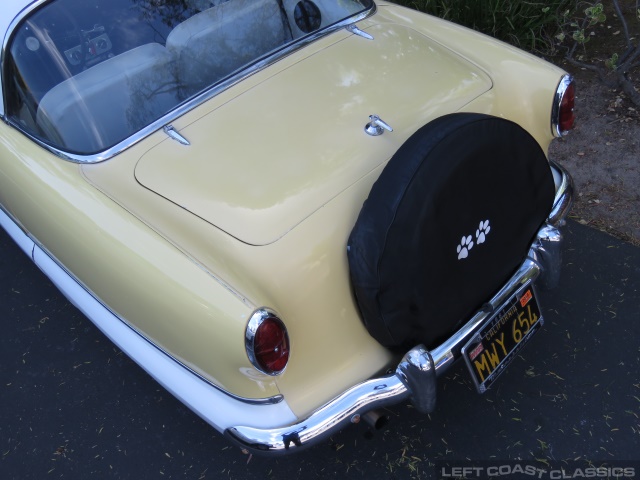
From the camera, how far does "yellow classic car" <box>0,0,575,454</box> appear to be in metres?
1.83

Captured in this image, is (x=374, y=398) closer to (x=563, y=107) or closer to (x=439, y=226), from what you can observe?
(x=439, y=226)

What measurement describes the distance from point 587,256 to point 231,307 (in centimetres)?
201

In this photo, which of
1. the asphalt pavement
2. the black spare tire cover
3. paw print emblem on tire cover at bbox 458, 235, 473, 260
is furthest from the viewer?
the asphalt pavement

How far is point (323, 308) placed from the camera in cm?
188

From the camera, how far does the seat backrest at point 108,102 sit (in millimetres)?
2344

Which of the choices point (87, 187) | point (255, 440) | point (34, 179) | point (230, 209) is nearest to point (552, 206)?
point (230, 209)

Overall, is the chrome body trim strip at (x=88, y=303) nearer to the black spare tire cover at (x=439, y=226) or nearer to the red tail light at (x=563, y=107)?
the black spare tire cover at (x=439, y=226)

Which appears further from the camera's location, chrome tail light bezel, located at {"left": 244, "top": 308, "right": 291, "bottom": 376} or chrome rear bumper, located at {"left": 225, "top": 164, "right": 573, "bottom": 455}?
chrome rear bumper, located at {"left": 225, "top": 164, "right": 573, "bottom": 455}

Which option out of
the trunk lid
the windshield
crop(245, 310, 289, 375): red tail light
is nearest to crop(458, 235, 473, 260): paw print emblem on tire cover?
the trunk lid

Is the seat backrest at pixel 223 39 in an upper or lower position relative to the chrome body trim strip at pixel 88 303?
upper

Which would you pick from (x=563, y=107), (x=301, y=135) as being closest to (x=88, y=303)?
(x=301, y=135)

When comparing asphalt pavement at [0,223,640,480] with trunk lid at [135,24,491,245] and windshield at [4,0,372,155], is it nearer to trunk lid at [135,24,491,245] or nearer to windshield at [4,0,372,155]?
trunk lid at [135,24,491,245]

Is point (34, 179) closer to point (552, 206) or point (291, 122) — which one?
point (291, 122)

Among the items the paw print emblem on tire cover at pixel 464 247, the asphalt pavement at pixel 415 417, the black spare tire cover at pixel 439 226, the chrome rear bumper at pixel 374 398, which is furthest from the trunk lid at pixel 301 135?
the asphalt pavement at pixel 415 417
